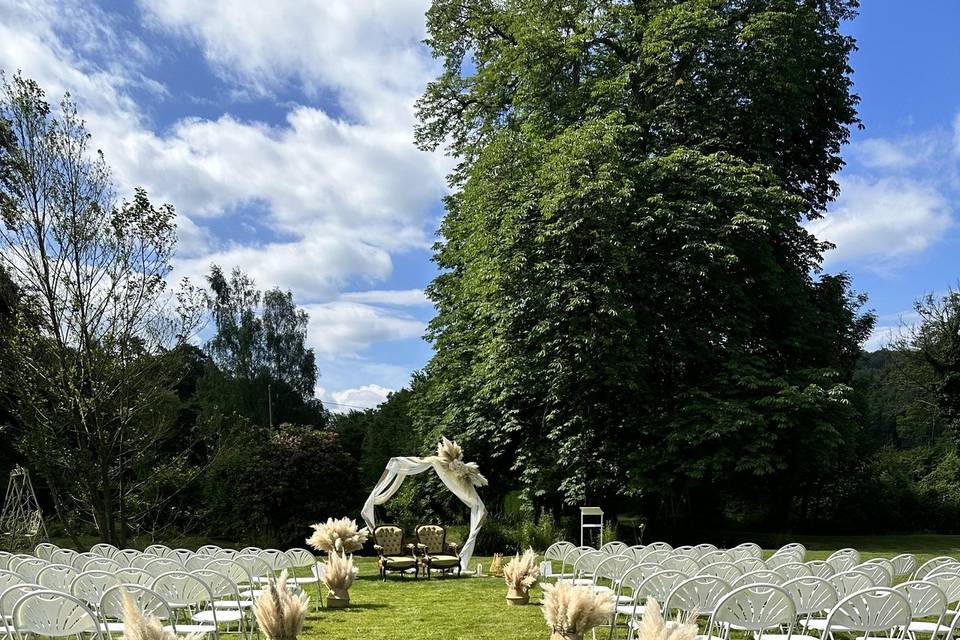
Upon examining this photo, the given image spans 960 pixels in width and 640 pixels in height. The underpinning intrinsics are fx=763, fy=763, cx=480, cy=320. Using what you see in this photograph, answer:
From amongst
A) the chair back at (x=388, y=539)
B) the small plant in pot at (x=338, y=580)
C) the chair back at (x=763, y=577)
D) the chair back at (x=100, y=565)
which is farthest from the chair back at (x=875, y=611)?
the chair back at (x=388, y=539)

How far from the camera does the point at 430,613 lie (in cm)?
920

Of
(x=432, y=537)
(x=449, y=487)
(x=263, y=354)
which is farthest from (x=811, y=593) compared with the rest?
(x=263, y=354)

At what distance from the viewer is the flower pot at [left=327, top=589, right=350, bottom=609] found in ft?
32.2

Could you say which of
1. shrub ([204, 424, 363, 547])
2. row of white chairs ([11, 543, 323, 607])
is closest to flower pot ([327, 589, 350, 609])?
row of white chairs ([11, 543, 323, 607])

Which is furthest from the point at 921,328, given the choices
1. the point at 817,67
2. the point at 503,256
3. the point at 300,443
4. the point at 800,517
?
the point at 300,443

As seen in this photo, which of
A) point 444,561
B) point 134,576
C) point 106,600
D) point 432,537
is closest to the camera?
point 106,600

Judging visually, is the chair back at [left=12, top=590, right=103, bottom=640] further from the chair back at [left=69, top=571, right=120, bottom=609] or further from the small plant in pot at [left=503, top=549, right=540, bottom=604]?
the small plant in pot at [left=503, top=549, right=540, bottom=604]

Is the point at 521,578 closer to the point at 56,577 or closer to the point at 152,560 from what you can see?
the point at 152,560

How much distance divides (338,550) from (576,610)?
780 centimetres

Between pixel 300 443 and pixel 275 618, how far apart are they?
15.8 m

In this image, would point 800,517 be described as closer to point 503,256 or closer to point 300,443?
point 503,256

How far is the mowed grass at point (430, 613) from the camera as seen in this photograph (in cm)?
787

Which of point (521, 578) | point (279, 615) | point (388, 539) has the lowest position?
point (521, 578)

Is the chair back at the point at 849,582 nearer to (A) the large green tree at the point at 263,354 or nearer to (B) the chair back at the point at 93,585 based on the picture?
(B) the chair back at the point at 93,585
